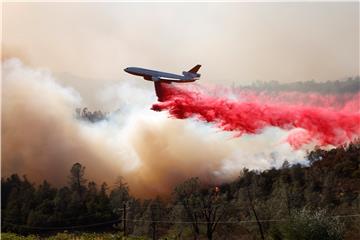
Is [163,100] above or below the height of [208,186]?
above

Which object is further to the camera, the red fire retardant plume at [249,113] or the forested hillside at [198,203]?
the forested hillside at [198,203]

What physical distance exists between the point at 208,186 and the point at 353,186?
164ft

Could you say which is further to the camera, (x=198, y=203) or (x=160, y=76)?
(x=198, y=203)

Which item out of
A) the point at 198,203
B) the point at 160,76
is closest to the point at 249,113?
the point at 160,76

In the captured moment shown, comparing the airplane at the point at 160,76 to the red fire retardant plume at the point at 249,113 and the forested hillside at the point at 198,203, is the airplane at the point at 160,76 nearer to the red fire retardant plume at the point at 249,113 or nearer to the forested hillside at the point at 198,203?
the red fire retardant plume at the point at 249,113

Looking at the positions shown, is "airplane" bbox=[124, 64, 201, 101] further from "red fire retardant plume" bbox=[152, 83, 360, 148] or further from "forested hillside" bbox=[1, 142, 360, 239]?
"forested hillside" bbox=[1, 142, 360, 239]

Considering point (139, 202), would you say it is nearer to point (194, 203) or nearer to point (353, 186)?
point (194, 203)

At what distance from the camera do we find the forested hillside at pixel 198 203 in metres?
125

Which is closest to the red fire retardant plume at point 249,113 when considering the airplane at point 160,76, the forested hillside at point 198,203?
the airplane at point 160,76

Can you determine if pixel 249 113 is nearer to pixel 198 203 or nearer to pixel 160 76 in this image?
pixel 160 76

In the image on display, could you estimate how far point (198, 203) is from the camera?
138 m

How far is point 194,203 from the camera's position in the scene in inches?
5482

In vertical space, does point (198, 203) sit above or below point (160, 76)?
below

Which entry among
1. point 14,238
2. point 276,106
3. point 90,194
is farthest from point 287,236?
point 90,194
